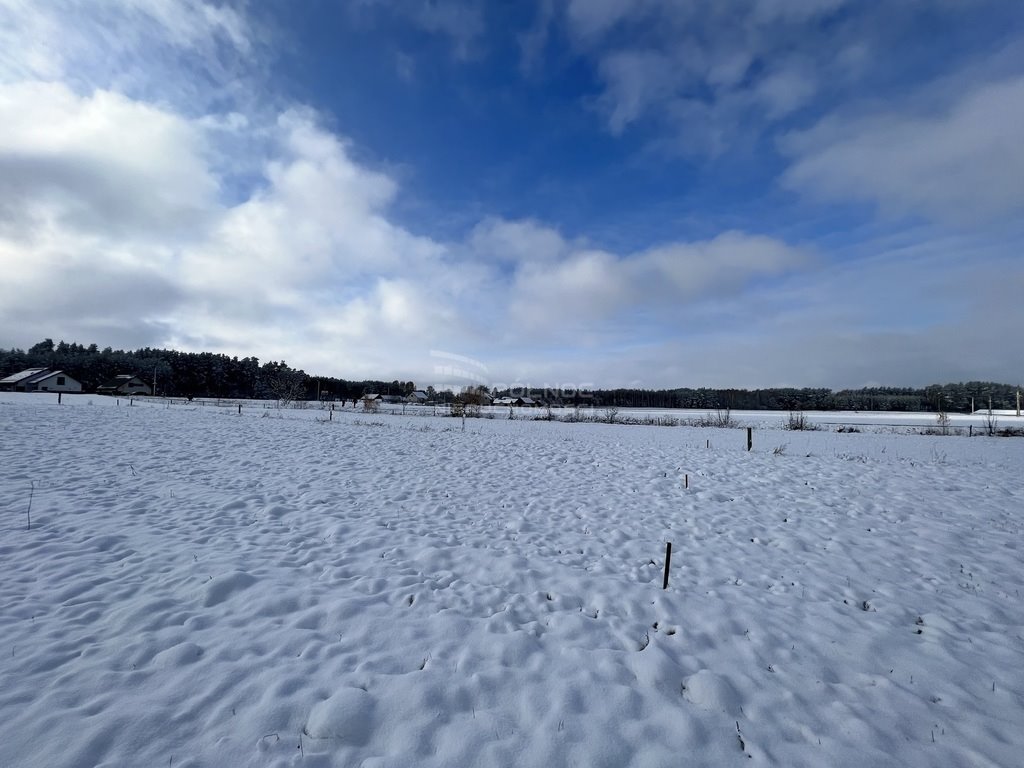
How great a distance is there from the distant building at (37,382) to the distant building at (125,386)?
496 centimetres

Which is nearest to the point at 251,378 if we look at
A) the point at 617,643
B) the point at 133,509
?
the point at 133,509

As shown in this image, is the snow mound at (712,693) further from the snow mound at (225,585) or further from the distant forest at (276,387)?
the distant forest at (276,387)

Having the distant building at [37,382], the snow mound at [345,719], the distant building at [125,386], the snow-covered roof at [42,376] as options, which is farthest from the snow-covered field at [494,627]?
the distant building at [125,386]

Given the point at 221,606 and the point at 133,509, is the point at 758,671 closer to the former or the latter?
the point at 221,606

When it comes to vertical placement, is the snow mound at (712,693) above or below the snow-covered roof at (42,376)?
below

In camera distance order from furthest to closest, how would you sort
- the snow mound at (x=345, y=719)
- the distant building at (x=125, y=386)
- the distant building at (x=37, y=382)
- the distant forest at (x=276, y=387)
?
1. the distant forest at (x=276, y=387)
2. the distant building at (x=125, y=386)
3. the distant building at (x=37, y=382)
4. the snow mound at (x=345, y=719)

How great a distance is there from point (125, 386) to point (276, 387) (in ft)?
90.7

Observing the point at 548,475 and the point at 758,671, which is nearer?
the point at 758,671

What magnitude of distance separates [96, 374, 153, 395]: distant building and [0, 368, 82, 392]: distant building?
496 cm

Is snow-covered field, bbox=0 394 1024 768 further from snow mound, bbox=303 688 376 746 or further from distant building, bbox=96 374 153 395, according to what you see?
distant building, bbox=96 374 153 395

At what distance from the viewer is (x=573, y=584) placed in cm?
554

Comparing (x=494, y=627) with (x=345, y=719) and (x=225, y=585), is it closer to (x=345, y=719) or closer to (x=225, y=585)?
(x=345, y=719)

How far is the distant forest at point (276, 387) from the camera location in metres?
85.2

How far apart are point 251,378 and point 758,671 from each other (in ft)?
386
